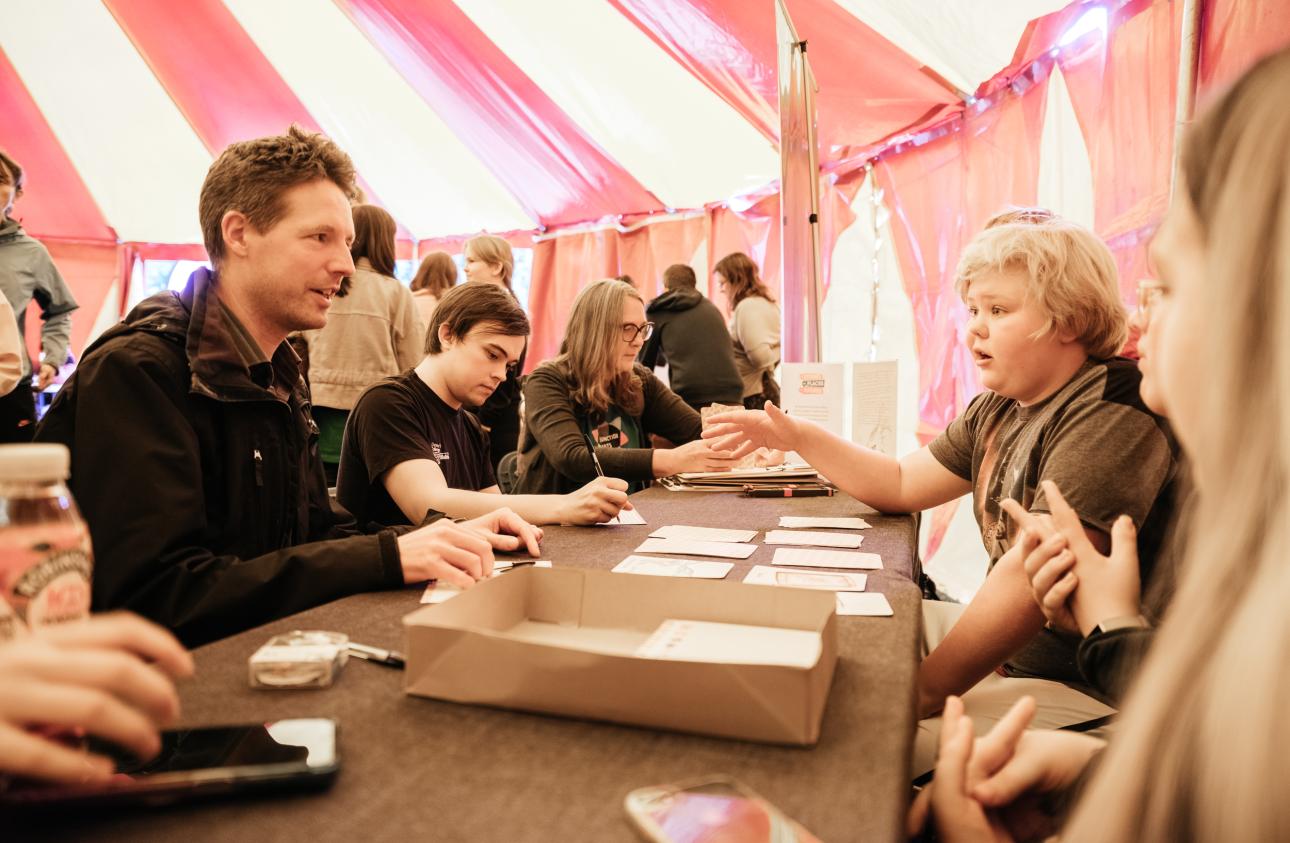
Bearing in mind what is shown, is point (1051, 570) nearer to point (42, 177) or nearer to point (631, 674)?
point (631, 674)

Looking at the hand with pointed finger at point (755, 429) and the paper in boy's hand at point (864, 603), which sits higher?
the hand with pointed finger at point (755, 429)

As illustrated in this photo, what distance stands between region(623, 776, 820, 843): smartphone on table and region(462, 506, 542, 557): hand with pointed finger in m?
0.88

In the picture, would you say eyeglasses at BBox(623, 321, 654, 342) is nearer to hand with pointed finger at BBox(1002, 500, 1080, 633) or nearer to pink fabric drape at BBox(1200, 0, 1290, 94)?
pink fabric drape at BBox(1200, 0, 1290, 94)

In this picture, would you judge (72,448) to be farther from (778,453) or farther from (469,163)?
(469,163)

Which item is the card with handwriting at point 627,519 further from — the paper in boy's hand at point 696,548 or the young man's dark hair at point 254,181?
the young man's dark hair at point 254,181

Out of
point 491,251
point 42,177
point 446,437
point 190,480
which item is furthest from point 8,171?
point 42,177

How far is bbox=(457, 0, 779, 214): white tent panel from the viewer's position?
4766 mm

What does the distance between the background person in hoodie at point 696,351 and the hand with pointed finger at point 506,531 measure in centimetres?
276

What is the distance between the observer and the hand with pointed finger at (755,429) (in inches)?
82.4

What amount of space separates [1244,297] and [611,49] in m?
4.80

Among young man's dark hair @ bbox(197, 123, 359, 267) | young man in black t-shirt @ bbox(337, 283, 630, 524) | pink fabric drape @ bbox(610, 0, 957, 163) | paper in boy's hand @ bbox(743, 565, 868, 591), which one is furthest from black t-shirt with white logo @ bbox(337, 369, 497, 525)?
pink fabric drape @ bbox(610, 0, 957, 163)

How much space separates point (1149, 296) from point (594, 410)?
204 centimetres

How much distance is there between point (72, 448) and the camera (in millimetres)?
1176

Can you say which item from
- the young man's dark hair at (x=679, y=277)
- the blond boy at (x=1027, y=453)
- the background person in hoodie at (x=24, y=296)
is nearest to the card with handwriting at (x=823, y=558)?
the blond boy at (x=1027, y=453)
